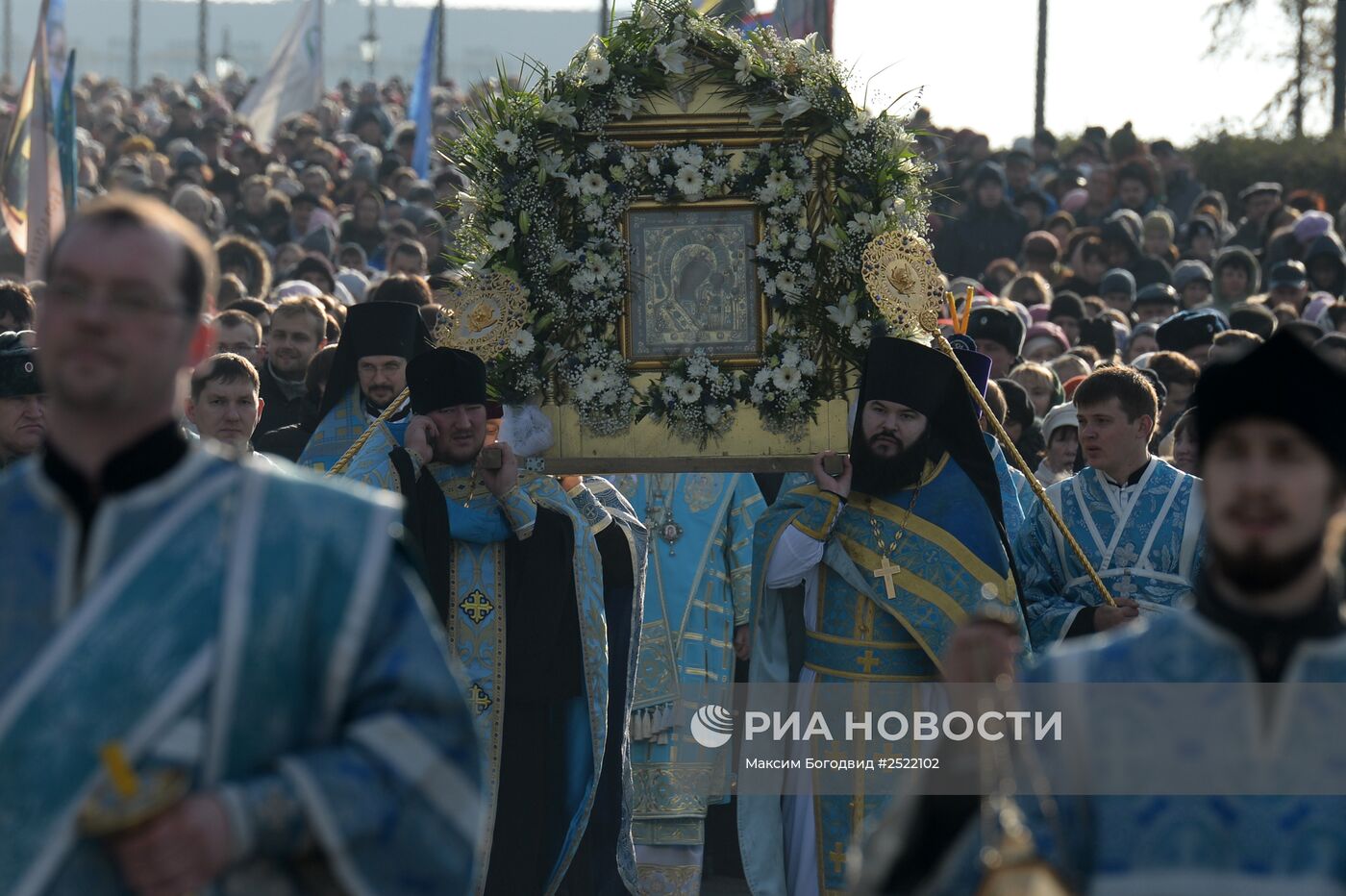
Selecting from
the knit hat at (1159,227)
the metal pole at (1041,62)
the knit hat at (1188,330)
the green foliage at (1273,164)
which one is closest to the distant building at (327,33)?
the metal pole at (1041,62)

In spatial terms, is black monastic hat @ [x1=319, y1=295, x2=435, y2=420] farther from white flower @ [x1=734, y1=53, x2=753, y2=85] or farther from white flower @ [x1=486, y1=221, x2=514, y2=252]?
white flower @ [x1=734, y1=53, x2=753, y2=85]

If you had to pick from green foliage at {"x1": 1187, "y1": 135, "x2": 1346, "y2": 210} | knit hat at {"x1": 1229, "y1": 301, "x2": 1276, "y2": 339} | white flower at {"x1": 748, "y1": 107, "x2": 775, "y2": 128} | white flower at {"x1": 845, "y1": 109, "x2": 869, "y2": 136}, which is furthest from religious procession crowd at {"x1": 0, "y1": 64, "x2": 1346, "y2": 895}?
green foliage at {"x1": 1187, "y1": 135, "x2": 1346, "y2": 210}

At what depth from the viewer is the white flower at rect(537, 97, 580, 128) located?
739cm

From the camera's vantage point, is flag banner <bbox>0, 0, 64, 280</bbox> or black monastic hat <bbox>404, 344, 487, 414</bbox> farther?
flag banner <bbox>0, 0, 64, 280</bbox>

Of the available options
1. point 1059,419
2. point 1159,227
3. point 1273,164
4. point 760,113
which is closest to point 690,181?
Result: point 760,113

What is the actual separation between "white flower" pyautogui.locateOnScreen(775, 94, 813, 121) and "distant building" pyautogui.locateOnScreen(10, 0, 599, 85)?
83.6 m

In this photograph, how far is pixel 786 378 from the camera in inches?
289

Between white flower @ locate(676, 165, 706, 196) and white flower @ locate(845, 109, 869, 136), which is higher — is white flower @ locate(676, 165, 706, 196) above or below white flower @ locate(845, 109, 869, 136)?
below

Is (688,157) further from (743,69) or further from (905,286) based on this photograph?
(905,286)

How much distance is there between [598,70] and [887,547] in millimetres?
1818

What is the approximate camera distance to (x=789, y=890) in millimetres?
7652

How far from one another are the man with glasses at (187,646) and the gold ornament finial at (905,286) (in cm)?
397

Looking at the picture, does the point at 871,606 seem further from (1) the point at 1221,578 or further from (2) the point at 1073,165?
(2) the point at 1073,165

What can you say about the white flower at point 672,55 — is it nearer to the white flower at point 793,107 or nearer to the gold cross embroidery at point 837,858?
the white flower at point 793,107
